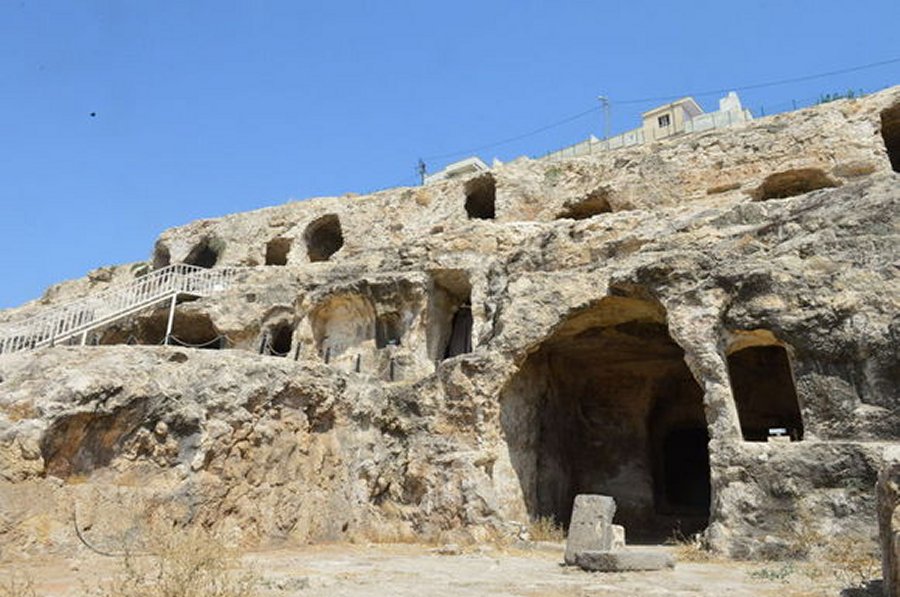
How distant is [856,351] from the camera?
29.2 ft

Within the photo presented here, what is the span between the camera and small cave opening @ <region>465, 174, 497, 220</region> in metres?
23.5

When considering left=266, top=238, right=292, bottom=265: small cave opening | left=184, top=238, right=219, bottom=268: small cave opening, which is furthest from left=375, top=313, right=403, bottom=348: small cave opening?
left=184, top=238, right=219, bottom=268: small cave opening

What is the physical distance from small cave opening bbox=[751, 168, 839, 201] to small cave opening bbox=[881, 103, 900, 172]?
9.27 ft

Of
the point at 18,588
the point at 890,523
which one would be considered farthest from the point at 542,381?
the point at 18,588

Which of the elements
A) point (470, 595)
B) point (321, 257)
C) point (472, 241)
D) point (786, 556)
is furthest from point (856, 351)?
point (321, 257)

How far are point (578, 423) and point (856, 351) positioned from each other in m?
7.79

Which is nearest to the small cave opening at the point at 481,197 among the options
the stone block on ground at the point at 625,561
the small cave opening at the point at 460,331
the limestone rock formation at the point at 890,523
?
the small cave opening at the point at 460,331

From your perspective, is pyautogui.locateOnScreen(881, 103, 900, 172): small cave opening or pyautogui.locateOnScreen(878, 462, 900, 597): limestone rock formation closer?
pyautogui.locateOnScreen(878, 462, 900, 597): limestone rock formation

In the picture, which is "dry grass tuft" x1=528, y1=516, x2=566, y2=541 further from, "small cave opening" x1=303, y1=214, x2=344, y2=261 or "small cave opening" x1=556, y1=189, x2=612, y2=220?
"small cave opening" x1=303, y1=214, x2=344, y2=261

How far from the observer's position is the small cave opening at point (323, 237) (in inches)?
1025

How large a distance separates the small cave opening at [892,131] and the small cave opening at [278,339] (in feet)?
56.1

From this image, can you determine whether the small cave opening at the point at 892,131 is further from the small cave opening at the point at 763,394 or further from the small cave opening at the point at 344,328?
the small cave opening at the point at 344,328

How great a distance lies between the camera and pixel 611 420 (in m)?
16.1

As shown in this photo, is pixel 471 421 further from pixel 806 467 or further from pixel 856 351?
pixel 856 351
